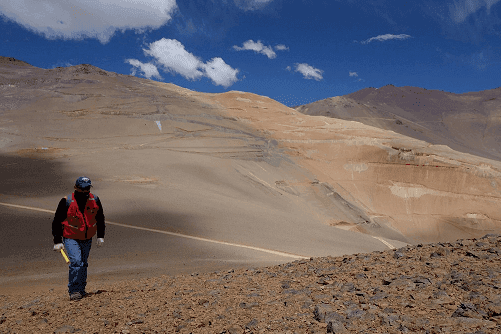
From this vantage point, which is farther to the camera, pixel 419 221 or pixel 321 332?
pixel 419 221

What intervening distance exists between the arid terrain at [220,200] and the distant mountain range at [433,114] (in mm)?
29530

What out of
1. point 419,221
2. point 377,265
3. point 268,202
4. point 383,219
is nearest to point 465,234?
point 419,221

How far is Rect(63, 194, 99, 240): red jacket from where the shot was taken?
161 inches

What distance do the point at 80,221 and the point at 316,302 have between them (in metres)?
2.83

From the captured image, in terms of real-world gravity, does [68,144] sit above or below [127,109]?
below

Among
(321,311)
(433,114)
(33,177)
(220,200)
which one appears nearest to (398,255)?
(321,311)

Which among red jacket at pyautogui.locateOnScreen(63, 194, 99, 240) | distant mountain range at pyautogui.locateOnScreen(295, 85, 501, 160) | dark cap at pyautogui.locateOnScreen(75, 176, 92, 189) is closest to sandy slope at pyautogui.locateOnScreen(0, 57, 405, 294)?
red jacket at pyautogui.locateOnScreen(63, 194, 99, 240)

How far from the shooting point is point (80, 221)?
162 inches

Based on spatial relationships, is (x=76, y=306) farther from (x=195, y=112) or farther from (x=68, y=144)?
(x=195, y=112)

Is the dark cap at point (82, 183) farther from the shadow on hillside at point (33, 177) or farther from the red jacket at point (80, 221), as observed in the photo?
the shadow on hillside at point (33, 177)

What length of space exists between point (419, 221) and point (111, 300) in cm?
1541

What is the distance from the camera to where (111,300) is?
12.9 feet

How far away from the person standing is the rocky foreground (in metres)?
0.25

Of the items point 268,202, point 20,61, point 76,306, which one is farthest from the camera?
point 20,61
